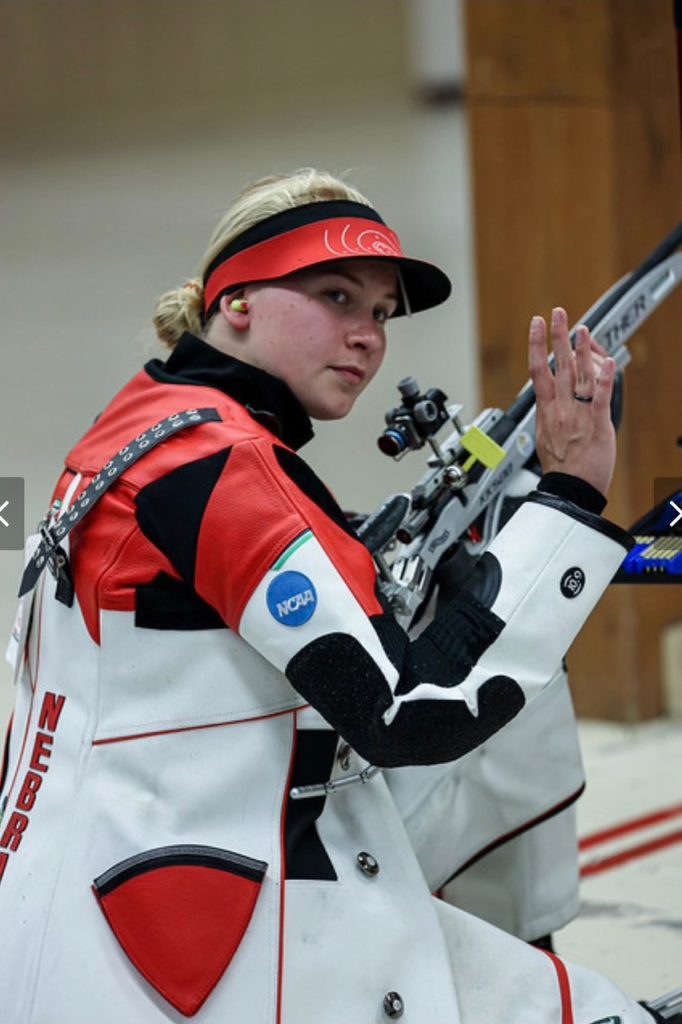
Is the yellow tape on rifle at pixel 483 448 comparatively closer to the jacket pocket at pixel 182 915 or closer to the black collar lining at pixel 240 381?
the black collar lining at pixel 240 381

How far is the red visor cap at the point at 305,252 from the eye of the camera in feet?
5.42

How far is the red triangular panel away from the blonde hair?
2.22 ft

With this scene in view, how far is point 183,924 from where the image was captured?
Result: 147cm

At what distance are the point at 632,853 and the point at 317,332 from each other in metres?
2.25

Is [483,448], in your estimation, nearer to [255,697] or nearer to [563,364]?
[563,364]

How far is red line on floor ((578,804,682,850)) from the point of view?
364 centimetres

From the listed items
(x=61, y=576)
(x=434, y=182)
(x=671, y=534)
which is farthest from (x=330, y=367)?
(x=434, y=182)

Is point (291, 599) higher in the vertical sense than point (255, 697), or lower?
higher

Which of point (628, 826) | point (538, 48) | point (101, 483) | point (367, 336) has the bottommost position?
point (628, 826)

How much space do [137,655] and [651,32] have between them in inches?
151

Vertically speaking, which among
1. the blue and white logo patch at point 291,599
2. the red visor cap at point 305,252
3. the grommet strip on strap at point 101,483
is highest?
the red visor cap at point 305,252

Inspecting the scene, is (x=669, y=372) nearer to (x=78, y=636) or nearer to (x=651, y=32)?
(x=651, y=32)

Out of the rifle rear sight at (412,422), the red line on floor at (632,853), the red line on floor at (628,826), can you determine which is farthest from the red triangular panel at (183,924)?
the red line on floor at (628,826)

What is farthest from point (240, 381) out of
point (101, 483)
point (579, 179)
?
point (579, 179)
